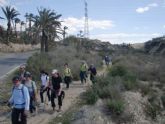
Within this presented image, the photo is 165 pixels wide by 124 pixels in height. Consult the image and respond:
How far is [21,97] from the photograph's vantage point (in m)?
11.5

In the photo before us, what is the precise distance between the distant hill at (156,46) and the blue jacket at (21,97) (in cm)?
7772

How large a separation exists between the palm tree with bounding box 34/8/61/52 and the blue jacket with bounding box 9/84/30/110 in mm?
43824

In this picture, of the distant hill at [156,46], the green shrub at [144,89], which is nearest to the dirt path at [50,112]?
the green shrub at [144,89]

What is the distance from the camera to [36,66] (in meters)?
33.3

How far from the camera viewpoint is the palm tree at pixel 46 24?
55.5 m

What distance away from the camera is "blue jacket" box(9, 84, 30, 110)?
1138cm

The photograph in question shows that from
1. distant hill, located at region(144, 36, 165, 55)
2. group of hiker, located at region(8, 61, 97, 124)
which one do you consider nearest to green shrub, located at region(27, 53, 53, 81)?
group of hiker, located at region(8, 61, 97, 124)

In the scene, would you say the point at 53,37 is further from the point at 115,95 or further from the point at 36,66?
the point at 115,95

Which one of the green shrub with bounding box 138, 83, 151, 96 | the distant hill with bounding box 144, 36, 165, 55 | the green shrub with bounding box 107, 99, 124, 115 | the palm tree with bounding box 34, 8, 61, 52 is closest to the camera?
the green shrub with bounding box 107, 99, 124, 115

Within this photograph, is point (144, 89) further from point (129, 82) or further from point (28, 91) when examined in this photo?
point (28, 91)

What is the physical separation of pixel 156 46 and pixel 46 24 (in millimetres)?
49294

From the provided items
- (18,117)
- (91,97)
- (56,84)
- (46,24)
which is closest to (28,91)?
(18,117)

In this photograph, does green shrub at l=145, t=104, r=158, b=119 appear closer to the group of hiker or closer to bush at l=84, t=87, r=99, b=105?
bush at l=84, t=87, r=99, b=105

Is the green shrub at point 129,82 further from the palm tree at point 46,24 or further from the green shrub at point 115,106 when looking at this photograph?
the palm tree at point 46,24
